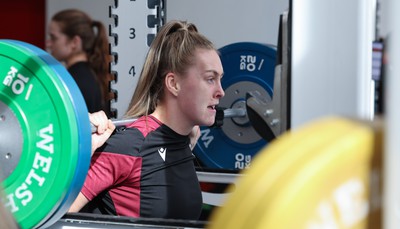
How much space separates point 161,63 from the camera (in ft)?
9.29

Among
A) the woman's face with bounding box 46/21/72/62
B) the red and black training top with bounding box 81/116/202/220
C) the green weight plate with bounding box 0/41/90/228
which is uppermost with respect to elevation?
the woman's face with bounding box 46/21/72/62

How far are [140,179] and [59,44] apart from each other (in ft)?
9.28

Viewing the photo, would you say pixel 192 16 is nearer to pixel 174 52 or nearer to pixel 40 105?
pixel 174 52

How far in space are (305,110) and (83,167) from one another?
1.78ft

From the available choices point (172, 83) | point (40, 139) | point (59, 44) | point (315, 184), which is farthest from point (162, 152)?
point (59, 44)

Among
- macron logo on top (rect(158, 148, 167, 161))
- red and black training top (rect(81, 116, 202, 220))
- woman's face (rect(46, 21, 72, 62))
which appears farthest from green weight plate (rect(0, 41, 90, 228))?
woman's face (rect(46, 21, 72, 62))

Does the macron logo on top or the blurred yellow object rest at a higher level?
the blurred yellow object

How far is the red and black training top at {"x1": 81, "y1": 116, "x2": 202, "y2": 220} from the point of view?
2381 mm

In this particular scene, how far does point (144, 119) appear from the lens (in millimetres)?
2684

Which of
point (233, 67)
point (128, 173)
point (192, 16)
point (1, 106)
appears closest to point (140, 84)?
point (128, 173)

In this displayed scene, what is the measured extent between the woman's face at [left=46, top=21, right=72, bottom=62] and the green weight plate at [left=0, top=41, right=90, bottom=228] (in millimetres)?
3157

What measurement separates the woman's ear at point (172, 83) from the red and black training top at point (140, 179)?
0.17m

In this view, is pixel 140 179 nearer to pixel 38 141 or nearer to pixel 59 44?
pixel 38 141

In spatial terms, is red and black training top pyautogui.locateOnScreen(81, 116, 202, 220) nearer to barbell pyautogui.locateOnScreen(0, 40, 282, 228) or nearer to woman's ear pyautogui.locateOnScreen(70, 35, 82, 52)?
barbell pyautogui.locateOnScreen(0, 40, 282, 228)
